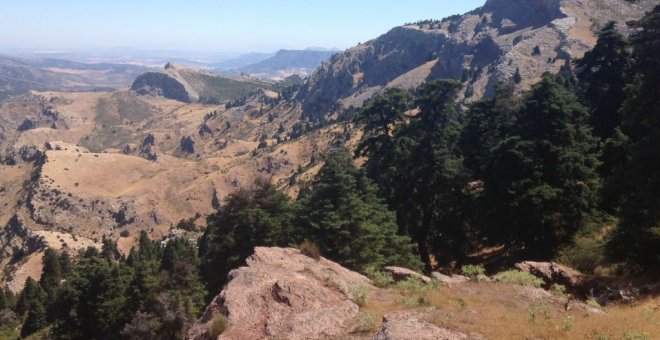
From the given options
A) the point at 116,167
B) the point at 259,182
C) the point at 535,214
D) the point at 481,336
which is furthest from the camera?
the point at 116,167

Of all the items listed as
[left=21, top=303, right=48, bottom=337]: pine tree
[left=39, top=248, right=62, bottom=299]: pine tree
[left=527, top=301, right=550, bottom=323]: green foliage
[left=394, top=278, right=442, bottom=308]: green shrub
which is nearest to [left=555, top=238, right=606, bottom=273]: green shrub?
[left=394, top=278, right=442, bottom=308]: green shrub

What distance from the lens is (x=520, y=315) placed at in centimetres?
1524

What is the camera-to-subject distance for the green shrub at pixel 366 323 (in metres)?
15.1

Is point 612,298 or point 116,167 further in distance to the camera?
point 116,167

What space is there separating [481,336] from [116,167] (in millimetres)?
207368

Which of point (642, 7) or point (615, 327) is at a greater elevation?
point (642, 7)

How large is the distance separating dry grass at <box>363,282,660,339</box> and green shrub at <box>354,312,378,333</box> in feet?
1.50

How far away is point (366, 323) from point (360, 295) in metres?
3.41

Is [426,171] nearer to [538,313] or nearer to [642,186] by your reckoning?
[642,186]

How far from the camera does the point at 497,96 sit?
51.9 metres

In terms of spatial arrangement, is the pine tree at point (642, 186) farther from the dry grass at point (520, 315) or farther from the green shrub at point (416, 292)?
the green shrub at point (416, 292)

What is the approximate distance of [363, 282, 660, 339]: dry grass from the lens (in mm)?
13289

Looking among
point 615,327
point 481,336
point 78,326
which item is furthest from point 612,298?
point 78,326

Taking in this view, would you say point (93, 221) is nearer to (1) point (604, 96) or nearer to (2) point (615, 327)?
(1) point (604, 96)
